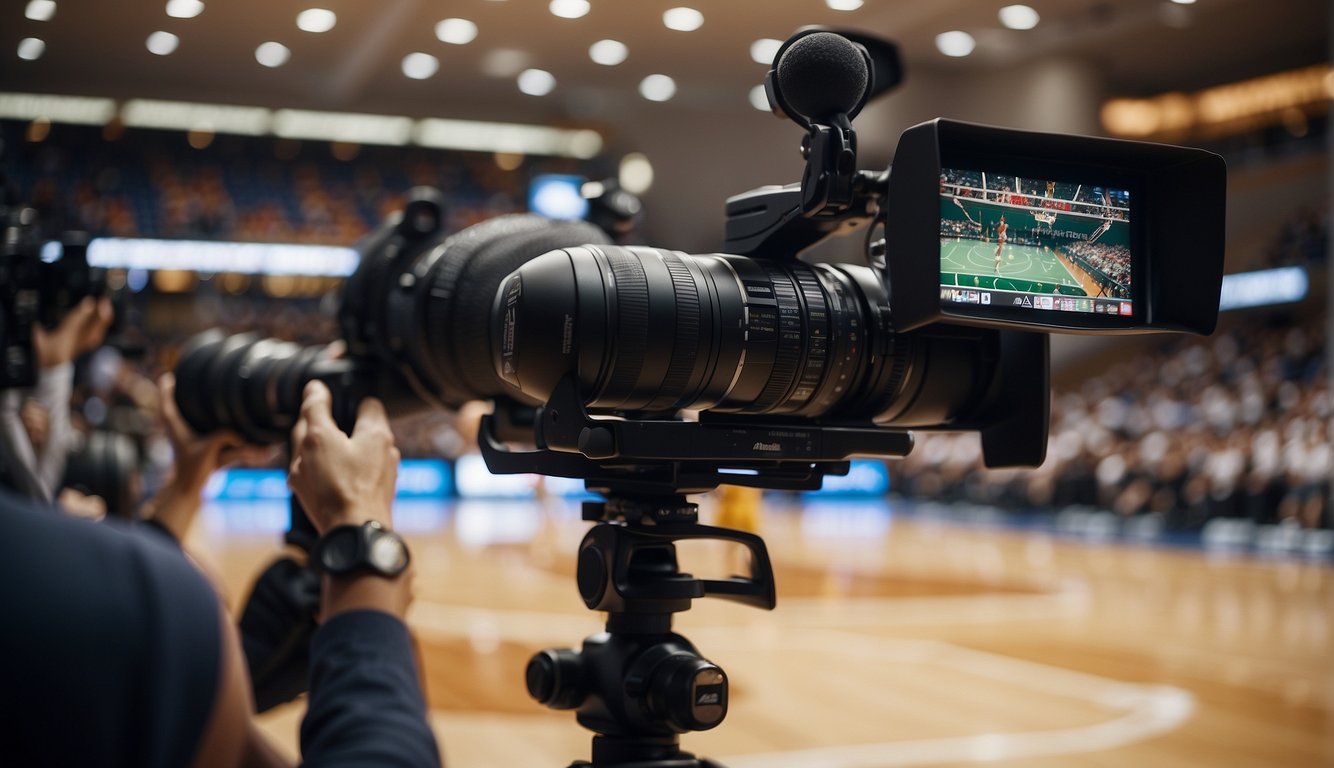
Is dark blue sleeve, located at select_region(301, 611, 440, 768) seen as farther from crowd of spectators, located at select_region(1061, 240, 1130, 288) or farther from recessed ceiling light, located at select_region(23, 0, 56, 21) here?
recessed ceiling light, located at select_region(23, 0, 56, 21)

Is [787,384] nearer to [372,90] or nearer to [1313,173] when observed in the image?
[372,90]

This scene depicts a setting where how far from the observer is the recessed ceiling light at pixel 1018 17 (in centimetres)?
1027

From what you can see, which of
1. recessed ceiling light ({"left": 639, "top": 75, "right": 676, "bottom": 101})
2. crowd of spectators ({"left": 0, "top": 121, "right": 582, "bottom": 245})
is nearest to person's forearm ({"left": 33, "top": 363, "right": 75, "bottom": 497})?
recessed ceiling light ({"left": 639, "top": 75, "right": 676, "bottom": 101})

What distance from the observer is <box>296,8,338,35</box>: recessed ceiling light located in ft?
33.4

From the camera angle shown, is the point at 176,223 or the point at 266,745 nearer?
the point at 266,745

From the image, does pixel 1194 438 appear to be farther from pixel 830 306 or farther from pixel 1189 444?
pixel 830 306

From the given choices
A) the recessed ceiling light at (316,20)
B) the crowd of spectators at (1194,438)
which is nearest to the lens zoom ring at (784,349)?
the crowd of spectators at (1194,438)

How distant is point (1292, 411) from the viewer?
9.51 metres

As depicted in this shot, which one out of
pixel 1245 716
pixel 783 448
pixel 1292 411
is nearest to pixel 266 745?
pixel 783 448

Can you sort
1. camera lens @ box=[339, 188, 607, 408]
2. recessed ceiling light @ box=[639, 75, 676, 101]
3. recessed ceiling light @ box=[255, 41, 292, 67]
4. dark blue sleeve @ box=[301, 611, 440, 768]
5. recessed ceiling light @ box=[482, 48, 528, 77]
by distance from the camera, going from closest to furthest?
dark blue sleeve @ box=[301, 611, 440, 768]
camera lens @ box=[339, 188, 607, 408]
recessed ceiling light @ box=[255, 41, 292, 67]
recessed ceiling light @ box=[482, 48, 528, 77]
recessed ceiling light @ box=[639, 75, 676, 101]

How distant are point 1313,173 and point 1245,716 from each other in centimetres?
1253

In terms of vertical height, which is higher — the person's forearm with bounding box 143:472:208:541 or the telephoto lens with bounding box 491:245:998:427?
the telephoto lens with bounding box 491:245:998:427

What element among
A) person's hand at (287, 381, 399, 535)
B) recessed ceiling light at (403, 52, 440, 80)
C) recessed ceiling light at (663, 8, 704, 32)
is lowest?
person's hand at (287, 381, 399, 535)

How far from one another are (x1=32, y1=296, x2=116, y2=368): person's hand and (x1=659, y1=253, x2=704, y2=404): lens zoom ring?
4.02 feet
